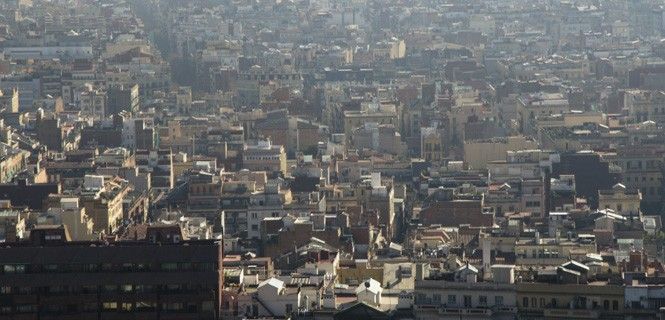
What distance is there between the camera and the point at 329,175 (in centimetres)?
10300

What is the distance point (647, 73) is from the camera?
15100 centimetres

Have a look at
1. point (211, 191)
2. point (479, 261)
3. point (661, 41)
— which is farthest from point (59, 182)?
point (661, 41)

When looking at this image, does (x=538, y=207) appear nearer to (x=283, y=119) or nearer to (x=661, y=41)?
(x=283, y=119)

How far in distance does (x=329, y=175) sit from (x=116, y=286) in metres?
38.6

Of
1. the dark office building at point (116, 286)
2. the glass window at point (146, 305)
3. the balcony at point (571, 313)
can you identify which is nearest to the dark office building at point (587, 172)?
the dark office building at point (116, 286)

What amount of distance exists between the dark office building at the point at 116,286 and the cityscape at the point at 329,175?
52 mm

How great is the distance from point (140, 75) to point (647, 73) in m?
27.5

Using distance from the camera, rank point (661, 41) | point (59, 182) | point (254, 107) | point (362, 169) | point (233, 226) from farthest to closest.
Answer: point (661, 41), point (254, 107), point (362, 169), point (59, 182), point (233, 226)

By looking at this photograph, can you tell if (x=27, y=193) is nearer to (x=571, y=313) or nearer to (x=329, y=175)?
(x=329, y=175)

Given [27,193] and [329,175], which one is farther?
[329,175]

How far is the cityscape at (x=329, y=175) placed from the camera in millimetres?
64750

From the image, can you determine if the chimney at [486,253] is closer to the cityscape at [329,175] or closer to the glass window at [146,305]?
the cityscape at [329,175]

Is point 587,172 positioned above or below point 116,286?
below

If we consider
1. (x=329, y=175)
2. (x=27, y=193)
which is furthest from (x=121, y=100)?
(x=27, y=193)
